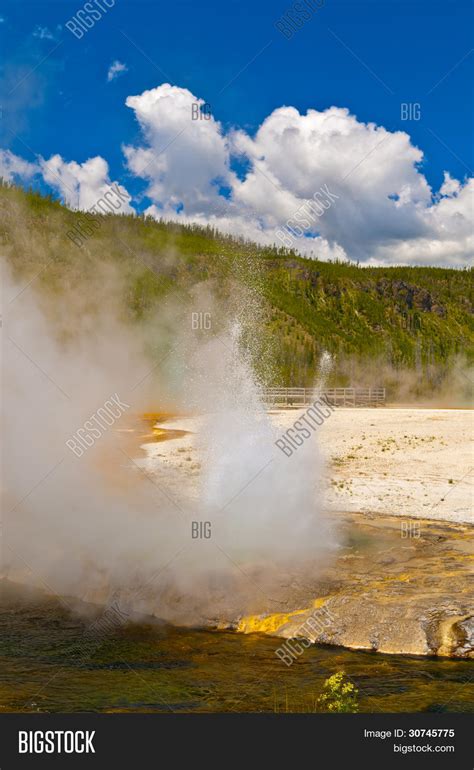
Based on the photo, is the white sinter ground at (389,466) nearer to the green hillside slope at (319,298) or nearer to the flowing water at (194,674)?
the flowing water at (194,674)

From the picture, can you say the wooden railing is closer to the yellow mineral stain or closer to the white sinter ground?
the white sinter ground

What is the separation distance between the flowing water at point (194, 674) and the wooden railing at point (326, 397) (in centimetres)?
4003

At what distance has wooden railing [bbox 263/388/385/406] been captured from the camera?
4884 cm

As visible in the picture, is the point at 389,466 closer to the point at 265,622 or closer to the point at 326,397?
the point at 265,622

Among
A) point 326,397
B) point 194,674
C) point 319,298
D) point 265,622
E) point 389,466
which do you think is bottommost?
point 194,674

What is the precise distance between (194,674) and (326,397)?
43.2m

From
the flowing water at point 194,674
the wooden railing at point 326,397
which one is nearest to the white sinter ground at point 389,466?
the flowing water at point 194,674

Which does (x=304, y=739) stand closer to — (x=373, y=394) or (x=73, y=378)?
(x=73, y=378)

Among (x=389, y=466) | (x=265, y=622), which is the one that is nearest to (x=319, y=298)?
(x=389, y=466)

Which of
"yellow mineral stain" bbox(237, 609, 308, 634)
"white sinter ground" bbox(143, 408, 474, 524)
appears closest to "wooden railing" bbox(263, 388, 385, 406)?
"white sinter ground" bbox(143, 408, 474, 524)

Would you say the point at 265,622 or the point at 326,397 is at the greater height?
the point at 326,397

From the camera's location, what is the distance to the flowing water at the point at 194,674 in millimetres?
5559

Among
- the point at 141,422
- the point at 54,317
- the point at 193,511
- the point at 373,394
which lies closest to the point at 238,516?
the point at 193,511

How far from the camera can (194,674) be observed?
6.18 m
